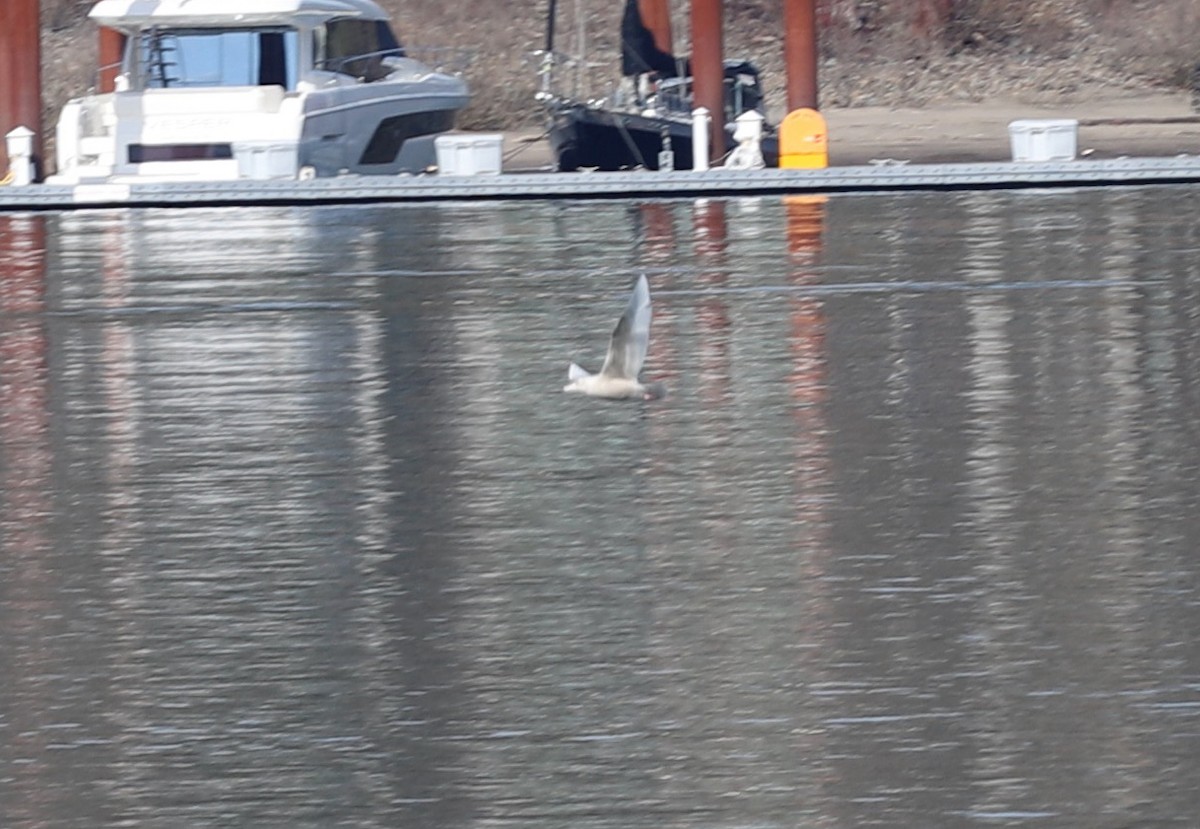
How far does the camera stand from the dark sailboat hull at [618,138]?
926 inches

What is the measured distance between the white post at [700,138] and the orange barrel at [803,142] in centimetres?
68

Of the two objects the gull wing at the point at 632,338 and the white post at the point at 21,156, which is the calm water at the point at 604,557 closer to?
the gull wing at the point at 632,338

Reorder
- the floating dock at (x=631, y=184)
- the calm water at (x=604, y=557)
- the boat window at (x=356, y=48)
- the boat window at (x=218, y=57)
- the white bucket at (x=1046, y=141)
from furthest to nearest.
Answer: the boat window at (x=356, y=48), the boat window at (x=218, y=57), the white bucket at (x=1046, y=141), the floating dock at (x=631, y=184), the calm water at (x=604, y=557)

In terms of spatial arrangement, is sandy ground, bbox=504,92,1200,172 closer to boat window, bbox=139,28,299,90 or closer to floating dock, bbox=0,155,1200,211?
boat window, bbox=139,28,299,90

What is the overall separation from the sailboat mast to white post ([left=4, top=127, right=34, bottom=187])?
608 cm

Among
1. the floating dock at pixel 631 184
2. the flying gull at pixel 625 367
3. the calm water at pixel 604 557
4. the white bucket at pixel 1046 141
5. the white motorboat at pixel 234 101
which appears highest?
the white motorboat at pixel 234 101

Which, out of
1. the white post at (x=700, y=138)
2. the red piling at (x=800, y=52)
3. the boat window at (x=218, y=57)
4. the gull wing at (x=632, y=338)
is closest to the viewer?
the gull wing at (x=632, y=338)

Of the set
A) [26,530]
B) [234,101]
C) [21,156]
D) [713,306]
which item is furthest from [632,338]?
[234,101]

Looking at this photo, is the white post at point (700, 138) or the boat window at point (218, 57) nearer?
the white post at point (700, 138)

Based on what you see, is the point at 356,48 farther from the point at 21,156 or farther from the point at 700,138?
the point at 700,138

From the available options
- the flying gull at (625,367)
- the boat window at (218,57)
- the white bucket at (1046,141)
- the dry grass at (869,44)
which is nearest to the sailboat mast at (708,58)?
the white bucket at (1046,141)

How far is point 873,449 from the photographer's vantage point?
9.42 m

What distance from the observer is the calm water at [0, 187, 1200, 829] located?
5746 millimetres

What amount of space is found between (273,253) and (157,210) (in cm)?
459
